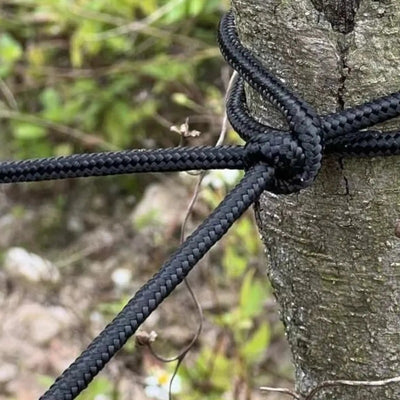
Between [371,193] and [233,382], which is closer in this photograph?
[371,193]

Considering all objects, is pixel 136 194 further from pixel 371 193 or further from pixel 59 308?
pixel 371 193

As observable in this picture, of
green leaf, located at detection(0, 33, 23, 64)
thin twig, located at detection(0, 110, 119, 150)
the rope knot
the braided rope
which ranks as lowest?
thin twig, located at detection(0, 110, 119, 150)

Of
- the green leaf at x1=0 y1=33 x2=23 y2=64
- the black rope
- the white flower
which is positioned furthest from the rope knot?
the green leaf at x1=0 y1=33 x2=23 y2=64

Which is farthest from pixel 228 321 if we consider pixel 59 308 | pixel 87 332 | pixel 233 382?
pixel 59 308

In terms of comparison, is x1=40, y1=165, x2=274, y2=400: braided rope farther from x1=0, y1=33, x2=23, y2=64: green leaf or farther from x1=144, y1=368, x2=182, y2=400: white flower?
x1=0, y1=33, x2=23, y2=64: green leaf

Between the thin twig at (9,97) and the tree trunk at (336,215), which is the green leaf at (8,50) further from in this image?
the tree trunk at (336,215)

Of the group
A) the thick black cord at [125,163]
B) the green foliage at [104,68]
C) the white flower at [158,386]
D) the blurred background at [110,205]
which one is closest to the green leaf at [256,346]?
the blurred background at [110,205]

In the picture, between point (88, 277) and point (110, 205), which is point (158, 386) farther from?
point (110, 205)
